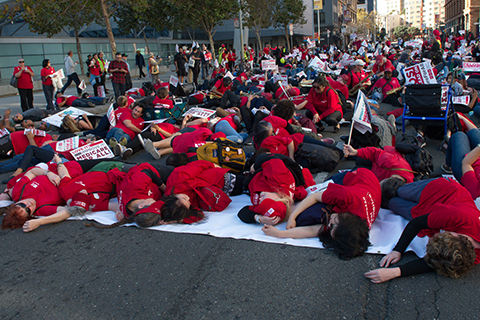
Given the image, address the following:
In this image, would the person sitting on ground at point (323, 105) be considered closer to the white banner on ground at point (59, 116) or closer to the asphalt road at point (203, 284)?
the asphalt road at point (203, 284)

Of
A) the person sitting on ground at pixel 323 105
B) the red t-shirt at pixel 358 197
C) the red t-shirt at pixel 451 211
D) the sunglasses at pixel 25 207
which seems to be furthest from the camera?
the person sitting on ground at pixel 323 105

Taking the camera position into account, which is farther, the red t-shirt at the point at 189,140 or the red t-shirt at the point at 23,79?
the red t-shirt at the point at 23,79

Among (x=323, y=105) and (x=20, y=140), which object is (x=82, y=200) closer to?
(x=20, y=140)

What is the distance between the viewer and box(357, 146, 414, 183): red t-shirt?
463cm

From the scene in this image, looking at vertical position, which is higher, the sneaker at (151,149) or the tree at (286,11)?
the tree at (286,11)

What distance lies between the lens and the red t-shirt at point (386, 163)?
463 centimetres

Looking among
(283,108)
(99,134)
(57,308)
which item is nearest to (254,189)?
(57,308)

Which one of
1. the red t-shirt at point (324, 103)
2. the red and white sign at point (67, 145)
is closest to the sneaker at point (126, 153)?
the red and white sign at point (67, 145)

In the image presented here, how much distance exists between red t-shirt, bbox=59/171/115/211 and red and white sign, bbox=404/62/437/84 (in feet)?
21.5

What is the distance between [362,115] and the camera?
5.94 meters

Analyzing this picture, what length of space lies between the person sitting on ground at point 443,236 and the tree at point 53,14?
619 inches

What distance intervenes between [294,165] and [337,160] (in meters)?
1.49

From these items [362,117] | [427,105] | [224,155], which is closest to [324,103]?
[427,105]

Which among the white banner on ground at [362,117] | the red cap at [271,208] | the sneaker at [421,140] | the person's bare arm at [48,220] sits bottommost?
the person's bare arm at [48,220]
